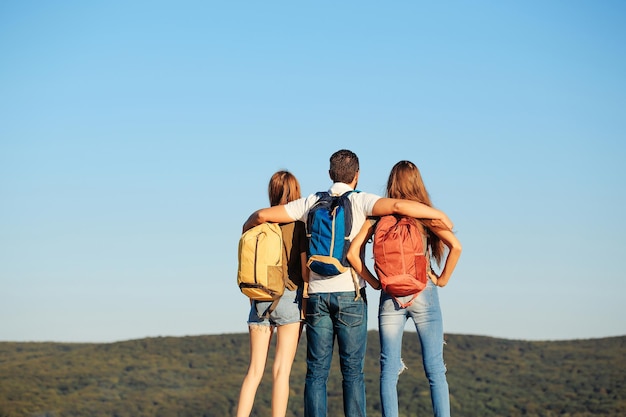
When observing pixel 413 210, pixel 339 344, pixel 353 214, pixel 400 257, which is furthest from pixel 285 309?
pixel 413 210

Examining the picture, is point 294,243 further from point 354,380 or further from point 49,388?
point 49,388

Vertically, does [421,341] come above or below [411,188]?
below

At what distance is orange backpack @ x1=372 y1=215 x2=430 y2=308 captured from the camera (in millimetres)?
8000

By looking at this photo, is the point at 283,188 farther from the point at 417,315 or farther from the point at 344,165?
the point at 417,315

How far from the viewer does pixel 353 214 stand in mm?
8297

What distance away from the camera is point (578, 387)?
6581cm

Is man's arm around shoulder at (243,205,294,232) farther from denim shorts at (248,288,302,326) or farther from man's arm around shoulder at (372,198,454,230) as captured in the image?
man's arm around shoulder at (372,198,454,230)

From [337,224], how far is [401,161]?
930mm

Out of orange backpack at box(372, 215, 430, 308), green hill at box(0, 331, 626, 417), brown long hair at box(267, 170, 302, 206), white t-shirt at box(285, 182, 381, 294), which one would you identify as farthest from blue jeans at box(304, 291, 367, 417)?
green hill at box(0, 331, 626, 417)

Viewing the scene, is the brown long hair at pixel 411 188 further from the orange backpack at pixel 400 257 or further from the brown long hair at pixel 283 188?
the brown long hair at pixel 283 188

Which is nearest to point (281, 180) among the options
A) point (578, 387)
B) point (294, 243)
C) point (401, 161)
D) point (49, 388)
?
point (294, 243)

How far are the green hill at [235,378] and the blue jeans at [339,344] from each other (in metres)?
51.7

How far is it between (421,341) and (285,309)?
1.40 meters

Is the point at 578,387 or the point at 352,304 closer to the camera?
the point at 352,304
